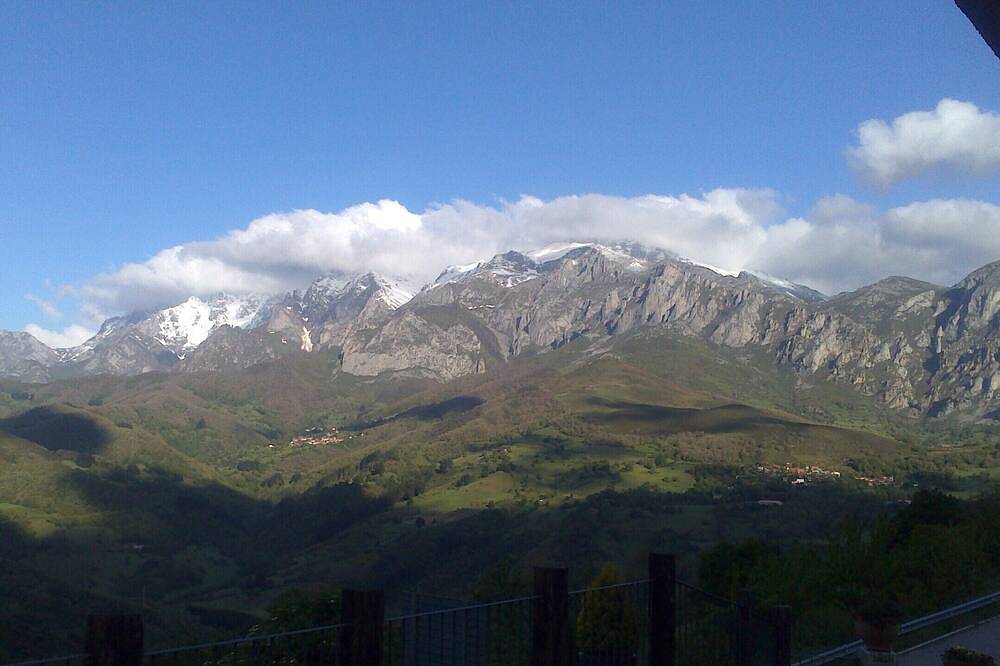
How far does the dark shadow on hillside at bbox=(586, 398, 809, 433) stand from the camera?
173125 millimetres

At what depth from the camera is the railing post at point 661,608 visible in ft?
28.6

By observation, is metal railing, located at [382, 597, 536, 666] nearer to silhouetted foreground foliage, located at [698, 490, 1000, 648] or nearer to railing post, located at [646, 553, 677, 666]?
railing post, located at [646, 553, 677, 666]

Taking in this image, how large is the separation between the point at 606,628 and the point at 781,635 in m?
3.35

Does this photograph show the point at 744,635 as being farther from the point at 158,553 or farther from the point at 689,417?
the point at 689,417

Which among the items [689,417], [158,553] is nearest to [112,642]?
[158,553]

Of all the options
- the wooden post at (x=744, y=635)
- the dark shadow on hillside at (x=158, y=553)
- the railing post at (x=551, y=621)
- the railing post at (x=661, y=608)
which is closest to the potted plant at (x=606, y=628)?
the railing post at (x=661, y=608)

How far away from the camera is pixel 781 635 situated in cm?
1068

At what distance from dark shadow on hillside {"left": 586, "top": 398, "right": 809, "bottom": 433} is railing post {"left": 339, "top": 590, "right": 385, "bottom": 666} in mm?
167701

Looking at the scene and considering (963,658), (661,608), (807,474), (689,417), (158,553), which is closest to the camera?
(661,608)

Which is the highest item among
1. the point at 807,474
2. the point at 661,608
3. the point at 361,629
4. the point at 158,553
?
the point at 807,474

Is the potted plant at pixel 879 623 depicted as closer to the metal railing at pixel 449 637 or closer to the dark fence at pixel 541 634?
the dark fence at pixel 541 634

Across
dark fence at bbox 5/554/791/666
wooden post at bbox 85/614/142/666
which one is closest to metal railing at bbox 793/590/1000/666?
dark fence at bbox 5/554/791/666

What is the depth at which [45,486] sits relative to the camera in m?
156

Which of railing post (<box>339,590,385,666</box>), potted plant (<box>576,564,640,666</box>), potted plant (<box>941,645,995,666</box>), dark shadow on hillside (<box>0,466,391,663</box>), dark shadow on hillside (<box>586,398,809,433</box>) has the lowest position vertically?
dark shadow on hillside (<box>0,466,391,663</box>)
